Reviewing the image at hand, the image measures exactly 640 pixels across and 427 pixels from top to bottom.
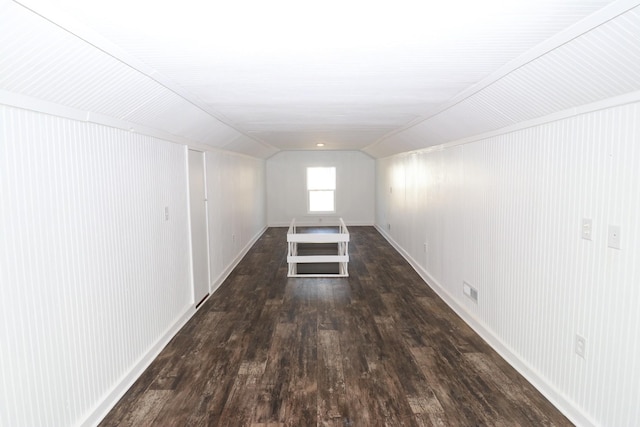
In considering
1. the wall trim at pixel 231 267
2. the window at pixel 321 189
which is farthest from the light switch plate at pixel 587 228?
the window at pixel 321 189

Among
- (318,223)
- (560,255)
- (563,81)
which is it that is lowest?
(318,223)

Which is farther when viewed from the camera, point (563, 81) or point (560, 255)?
point (560, 255)

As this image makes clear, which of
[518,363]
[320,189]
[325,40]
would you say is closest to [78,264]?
[325,40]

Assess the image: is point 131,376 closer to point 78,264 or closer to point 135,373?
point 135,373

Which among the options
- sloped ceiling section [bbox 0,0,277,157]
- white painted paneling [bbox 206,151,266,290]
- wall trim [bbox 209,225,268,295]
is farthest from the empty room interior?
white painted paneling [bbox 206,151,266,290]

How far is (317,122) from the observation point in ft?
15.8

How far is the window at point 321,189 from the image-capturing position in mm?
11219

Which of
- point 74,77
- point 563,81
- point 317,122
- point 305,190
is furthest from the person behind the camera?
point 305,190

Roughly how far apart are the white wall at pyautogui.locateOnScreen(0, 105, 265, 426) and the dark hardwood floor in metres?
0.33

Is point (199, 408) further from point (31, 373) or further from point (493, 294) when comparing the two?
point (493, 294)

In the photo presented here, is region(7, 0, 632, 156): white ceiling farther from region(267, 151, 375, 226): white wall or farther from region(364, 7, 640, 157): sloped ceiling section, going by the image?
region(267, 151, 375, 226): white wall

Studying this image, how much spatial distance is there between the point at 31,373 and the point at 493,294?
3.27m

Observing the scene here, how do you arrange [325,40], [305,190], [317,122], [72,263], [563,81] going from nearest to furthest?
[325,40] < [563,81] < [72,263] < [317,122] < [305,190]

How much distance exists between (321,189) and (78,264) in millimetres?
9072
